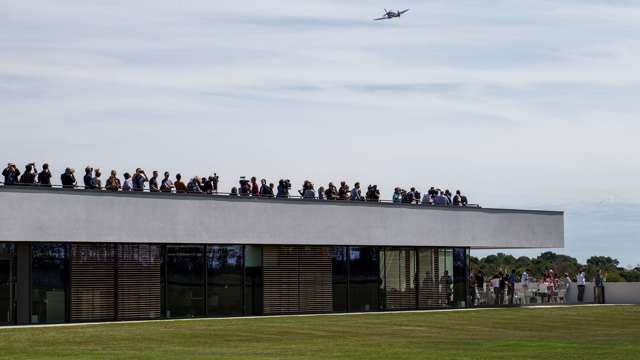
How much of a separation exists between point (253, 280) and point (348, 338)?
1483 cm

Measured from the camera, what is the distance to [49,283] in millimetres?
44000

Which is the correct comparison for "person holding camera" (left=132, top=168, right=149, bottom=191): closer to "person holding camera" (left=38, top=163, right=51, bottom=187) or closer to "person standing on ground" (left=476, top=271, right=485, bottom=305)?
"person holding camera" (left=38, top=163, right=51, bottom=187)

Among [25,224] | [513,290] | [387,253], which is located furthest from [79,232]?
[513,290]

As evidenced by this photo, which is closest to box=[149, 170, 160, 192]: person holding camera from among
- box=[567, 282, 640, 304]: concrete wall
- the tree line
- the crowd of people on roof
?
the crowd of people on roof

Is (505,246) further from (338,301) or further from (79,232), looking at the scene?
(79,232)

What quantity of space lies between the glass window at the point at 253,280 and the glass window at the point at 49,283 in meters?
7.76

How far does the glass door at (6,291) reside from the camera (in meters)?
42.9

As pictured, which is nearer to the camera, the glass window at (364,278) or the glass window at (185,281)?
the glass window at (185,281)

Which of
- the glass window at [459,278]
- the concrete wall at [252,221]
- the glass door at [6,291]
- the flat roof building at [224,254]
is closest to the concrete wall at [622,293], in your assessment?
the concrete wall at [252,221]

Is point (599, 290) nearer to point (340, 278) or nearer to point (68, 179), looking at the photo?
point (340, 278)

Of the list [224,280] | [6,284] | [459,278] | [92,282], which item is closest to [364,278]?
[459,278]

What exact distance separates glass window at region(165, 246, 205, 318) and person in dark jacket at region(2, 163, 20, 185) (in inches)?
254

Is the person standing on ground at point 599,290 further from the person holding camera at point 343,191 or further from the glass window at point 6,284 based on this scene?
the glass window at point 6,284

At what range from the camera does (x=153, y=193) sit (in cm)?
4650
